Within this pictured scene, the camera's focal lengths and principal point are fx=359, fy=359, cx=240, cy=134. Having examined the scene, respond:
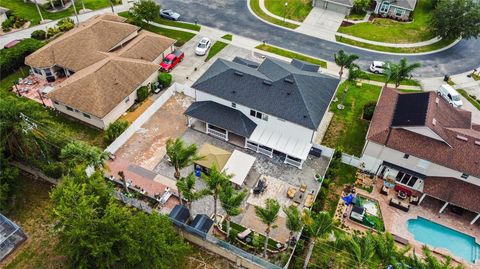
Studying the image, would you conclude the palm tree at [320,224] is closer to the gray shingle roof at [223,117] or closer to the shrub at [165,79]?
the gray shingle roof at [223,117]

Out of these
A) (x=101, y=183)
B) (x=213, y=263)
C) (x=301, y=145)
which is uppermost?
(x=101, y=183)

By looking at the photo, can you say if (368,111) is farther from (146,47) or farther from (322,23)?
(146,47)

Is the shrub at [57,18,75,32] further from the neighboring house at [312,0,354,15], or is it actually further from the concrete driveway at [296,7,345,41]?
the neighboring house at [312,0,354,15]

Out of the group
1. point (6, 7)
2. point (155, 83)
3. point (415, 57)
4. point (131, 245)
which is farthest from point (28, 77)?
point (415, 57)

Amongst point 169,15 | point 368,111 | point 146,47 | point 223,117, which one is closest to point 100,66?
point 146,47

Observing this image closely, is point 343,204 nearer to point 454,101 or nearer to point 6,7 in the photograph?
point 454,101

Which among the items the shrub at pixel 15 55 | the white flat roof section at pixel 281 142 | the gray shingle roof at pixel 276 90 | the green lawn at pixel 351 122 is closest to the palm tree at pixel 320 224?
the white flat roof section at pixel 281 142
